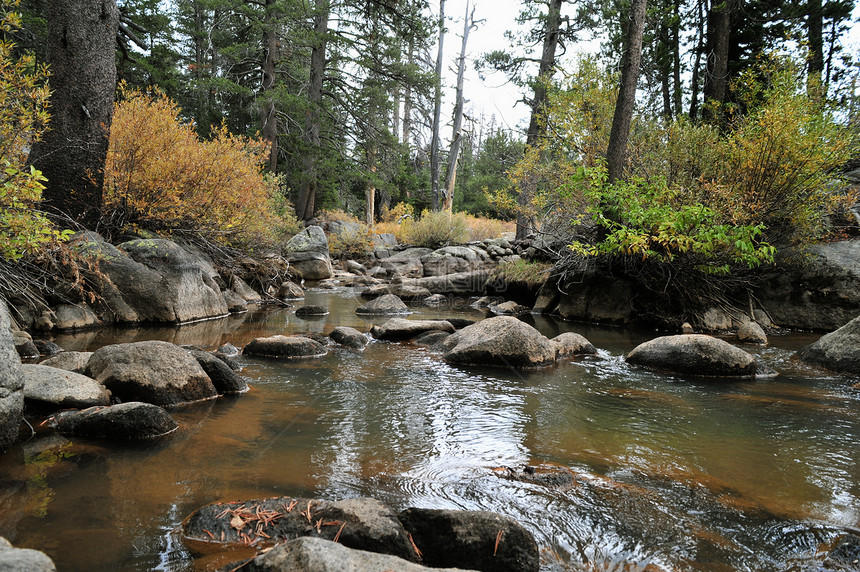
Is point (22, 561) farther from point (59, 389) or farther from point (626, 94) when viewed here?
point (626, 94)

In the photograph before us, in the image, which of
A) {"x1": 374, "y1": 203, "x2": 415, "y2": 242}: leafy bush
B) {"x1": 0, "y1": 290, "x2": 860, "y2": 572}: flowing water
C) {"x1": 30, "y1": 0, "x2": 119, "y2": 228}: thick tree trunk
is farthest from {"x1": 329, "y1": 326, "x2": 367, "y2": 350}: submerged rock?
{"x1": 374, "y1": 203, "x2": 415, "y2": 242}: leafy bush

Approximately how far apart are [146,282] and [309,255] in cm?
903

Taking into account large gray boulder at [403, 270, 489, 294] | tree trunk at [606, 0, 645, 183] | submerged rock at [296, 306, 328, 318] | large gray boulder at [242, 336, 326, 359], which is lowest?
large gray boulder at [242, 336, 326, 359]

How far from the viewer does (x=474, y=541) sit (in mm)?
2225

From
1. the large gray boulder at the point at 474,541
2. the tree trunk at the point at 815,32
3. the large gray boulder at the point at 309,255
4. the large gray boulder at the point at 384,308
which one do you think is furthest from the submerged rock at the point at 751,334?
the large gray boulder at the point at 309,255

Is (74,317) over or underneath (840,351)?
underneath

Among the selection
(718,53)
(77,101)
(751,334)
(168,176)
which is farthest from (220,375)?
(718,53)

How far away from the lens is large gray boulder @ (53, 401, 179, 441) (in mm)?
3561

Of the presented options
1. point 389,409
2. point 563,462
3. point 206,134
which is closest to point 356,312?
point 389,409

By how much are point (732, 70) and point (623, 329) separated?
10202mm

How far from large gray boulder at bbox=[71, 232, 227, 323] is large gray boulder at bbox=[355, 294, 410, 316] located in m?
3.51

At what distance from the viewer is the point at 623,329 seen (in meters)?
9.89

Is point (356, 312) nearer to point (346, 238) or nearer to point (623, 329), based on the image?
point (623, 329)

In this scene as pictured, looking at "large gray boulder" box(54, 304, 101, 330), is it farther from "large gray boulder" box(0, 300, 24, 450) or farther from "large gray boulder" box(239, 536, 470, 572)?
"large gray boulder" box(239, 536, 470, 572)
